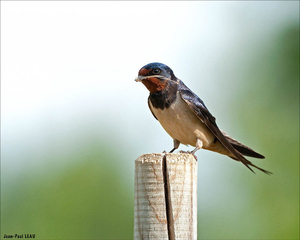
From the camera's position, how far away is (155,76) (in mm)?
5219

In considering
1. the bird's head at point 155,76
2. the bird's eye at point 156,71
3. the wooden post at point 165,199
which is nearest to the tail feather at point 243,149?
the bird's head at point 155,76

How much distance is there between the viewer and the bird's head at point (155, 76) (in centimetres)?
517

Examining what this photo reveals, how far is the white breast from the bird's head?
214 mm

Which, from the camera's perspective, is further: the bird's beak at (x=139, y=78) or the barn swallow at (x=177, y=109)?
the barn swallow at (x=177, y=109)

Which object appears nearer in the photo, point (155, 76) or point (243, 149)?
point (155, 76)

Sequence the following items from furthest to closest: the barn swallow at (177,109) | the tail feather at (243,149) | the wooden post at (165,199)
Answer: the tail feather at (243,149) → the barn swallow at (177,109) → the wooden post at (165,199)

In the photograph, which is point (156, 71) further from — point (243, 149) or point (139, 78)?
point (243, 149)

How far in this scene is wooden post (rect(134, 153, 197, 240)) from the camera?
3012 millimetres

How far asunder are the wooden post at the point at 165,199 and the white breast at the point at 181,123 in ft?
7.15

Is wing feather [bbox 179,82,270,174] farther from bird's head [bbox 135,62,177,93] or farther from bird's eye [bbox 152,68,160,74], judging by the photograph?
bird's eye [bbox 152,68,160,74]

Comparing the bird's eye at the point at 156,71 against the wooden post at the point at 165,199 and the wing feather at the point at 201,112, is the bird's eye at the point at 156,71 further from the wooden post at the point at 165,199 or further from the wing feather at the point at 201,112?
the wooden post at the point at 165,199

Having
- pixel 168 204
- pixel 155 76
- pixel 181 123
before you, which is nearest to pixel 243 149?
pixel 181 123

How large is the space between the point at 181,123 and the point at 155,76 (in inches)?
23.0

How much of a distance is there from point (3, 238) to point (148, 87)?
19.2ft
